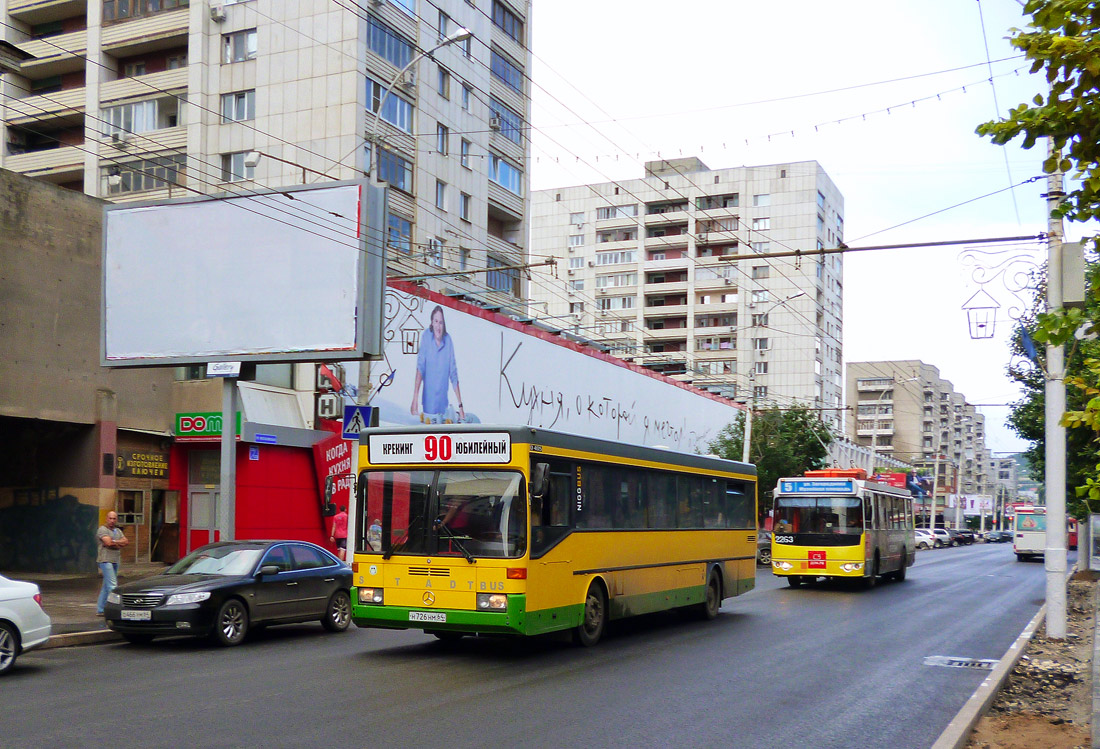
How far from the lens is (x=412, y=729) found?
28.3 ft

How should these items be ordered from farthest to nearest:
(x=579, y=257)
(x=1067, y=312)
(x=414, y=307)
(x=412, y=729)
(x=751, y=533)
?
(x=579, y=257), (x=414, y=307), (x=751, y=533), (x=412, y=729), (x=1067, y=312)

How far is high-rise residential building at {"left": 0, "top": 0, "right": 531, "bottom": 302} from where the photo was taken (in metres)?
37.5

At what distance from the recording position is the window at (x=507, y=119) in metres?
46.2

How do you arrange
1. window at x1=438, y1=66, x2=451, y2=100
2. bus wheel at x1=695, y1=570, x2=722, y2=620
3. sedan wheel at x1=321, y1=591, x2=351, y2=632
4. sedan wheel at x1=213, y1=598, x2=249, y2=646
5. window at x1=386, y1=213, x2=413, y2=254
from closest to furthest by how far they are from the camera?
1. sedan wheel at x1=213, y1=598, x2=249, y2=646
2. sedan wheel at x1=321, y1=591, x2=351, y2=632
3. bus wheel at x1=695, y1=570, x2=722, y2=620
4. window at x1=386, y1=213, x2=413, y2=254
5. window at x1=438, y1=66, x2=451, y2=100

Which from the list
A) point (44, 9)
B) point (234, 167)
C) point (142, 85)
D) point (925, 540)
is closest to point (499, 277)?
point (234, 167)

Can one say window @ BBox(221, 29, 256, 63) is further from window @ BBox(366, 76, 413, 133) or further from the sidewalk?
the sidewalk

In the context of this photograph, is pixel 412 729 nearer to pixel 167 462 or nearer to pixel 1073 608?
pixel 1073 608

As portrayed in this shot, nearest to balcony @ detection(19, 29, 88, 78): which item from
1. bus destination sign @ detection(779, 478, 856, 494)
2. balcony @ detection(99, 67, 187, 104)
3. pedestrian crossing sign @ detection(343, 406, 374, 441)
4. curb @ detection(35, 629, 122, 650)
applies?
balcony @ detection(99, 67, 187, 104)

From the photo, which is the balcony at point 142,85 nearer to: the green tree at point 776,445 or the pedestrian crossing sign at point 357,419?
the pedestrian crossing sign at point 357,419

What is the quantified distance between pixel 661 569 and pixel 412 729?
27.6 feet

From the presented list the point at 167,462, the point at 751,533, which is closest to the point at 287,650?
the point at 751,533

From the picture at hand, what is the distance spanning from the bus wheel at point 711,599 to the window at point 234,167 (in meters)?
26.2

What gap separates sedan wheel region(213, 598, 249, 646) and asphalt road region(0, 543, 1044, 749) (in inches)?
10.8

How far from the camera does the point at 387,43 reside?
38.8m
